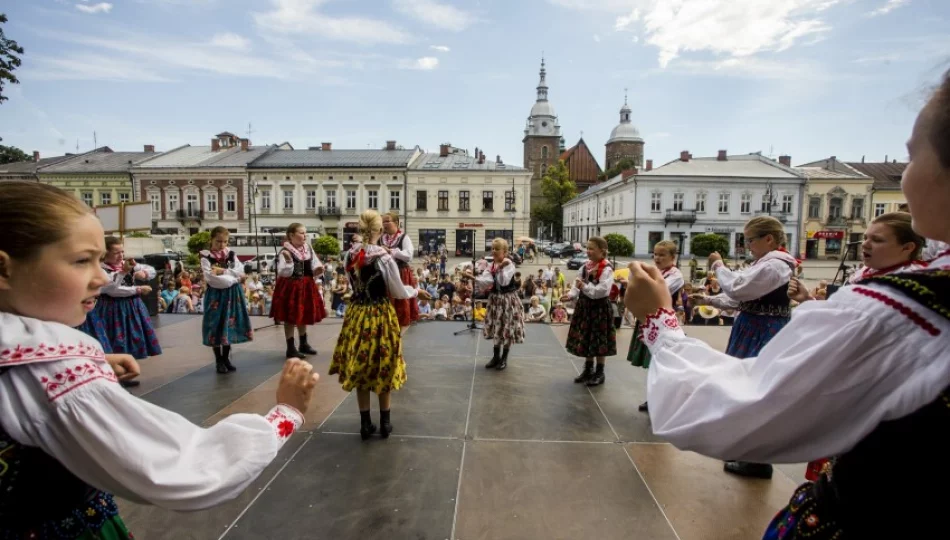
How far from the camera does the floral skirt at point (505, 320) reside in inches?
239

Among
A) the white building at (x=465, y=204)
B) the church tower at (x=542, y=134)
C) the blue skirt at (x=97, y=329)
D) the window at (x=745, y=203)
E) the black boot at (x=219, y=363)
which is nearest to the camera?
the blue skirt at (x=97, y=329)

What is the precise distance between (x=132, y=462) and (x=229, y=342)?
5.42 metres

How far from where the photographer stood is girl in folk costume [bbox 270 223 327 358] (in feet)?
21.3

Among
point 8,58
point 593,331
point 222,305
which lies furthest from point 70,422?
point 8,58

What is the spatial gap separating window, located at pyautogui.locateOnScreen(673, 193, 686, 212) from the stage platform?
135ft

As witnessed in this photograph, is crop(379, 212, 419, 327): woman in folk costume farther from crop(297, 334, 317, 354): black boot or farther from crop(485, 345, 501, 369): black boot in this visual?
crop(485, 345, 501, 369): black boot

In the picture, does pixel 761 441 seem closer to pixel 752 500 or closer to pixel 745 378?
pixel 745 378

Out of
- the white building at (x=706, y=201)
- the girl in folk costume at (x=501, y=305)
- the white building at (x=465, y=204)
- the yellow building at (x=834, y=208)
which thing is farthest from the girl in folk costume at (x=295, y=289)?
the yellow building at (x=834, y=208)

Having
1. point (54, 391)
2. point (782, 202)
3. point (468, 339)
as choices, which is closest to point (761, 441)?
point (54, 391)

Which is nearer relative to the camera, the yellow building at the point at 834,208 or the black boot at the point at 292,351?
the black boot at the point at 292,351

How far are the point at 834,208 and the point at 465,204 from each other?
3240 cm

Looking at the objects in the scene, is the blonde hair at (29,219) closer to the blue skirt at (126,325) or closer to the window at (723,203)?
the blue skirt at (126,325)

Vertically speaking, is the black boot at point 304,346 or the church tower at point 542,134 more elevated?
the church tower at point 542,134

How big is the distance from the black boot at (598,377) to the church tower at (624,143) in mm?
73675
